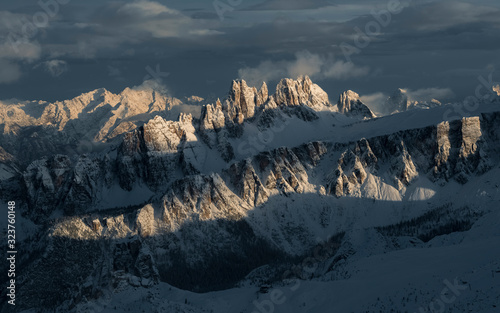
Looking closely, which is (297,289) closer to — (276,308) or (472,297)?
(276,308)

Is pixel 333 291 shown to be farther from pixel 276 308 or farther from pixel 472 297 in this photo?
pixel 472 297

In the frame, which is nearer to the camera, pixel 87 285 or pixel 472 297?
pixel 472 297

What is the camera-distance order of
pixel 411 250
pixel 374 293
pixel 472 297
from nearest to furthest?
pixel 472 297, pixel 374 293, pixel 411 250

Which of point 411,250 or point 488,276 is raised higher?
point 488,276

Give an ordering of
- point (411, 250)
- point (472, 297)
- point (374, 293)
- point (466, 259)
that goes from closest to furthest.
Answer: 1. point (472, 297)
2. point (374, 293)
3. point (466, 259)
4. point (411, 250)

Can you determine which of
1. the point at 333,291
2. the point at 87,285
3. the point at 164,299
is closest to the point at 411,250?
the point at 333,291

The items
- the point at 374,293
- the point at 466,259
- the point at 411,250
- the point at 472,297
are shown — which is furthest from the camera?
the point at 411,250

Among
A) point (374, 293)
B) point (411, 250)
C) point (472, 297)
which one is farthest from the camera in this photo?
point (411, 250)

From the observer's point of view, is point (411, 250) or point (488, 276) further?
point (411, 250)

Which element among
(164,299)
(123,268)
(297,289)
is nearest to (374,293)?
(297,289)
